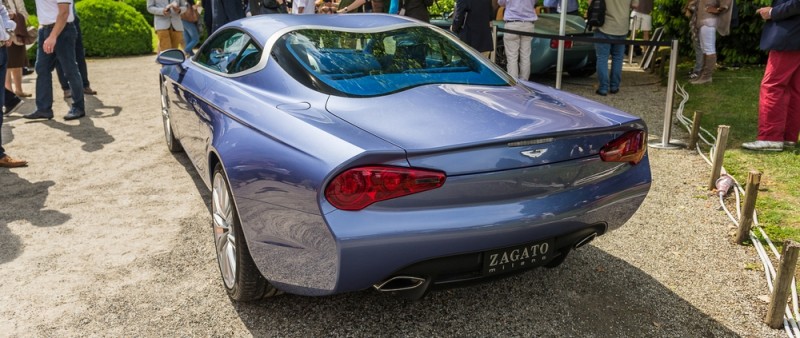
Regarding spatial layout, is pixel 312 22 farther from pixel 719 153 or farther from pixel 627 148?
pixel 719 153

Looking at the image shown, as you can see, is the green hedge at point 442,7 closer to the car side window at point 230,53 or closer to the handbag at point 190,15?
the handbag at point 190,15

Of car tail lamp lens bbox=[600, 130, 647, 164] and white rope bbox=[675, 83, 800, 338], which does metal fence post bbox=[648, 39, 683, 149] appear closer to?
white rope bbox=[675, 83, 800, 338]

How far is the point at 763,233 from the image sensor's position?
13.7ft

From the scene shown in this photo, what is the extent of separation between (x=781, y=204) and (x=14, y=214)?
5.42 meters

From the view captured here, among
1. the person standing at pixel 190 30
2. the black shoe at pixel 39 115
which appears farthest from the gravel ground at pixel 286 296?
the person standing at pixel 190 30

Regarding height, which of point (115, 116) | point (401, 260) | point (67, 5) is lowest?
point (115, 116)

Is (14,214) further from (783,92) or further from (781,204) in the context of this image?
(783,92)

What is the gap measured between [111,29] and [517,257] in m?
12.8

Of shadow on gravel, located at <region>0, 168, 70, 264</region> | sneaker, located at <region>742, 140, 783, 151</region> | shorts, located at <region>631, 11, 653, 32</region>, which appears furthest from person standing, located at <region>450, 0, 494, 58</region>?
shadow on gravel, located at <region>0, 168, 70, 264</region>

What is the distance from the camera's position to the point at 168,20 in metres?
10.2

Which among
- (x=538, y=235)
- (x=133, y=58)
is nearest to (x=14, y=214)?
(x=538, y=235)

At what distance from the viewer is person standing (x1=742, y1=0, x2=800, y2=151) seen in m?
5.62

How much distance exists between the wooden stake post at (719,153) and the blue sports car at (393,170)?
1.93m

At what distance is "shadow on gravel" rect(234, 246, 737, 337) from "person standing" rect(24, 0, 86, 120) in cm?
520
